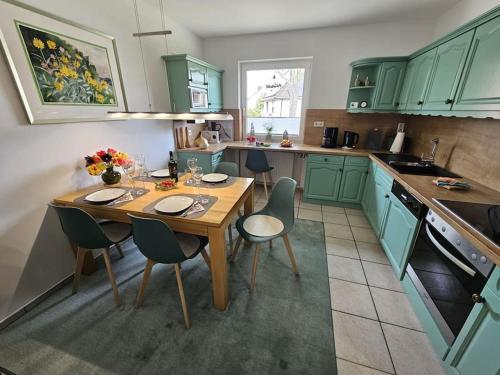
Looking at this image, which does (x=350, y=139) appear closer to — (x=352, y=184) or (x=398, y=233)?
(x=352, y=184)

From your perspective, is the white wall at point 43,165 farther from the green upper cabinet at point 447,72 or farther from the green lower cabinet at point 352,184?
the green upper cabinet at point 447,72

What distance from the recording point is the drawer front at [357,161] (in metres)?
2.89

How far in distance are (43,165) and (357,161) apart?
334cm

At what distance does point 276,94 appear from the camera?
144 inches

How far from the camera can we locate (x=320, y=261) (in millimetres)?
2094

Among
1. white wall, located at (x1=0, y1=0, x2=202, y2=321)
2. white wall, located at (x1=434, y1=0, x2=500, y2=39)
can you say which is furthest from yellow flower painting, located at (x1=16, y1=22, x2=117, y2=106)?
white wall, located at (x1=434, y1=0, x2=500, y2=39)

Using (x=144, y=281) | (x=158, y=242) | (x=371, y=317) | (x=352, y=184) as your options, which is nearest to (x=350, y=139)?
(x=352, y=184)

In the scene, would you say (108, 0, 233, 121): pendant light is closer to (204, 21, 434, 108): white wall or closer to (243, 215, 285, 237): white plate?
(243, 215, 285, 237): white plate

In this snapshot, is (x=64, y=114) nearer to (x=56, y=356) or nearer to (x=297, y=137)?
(x=56, y=356)

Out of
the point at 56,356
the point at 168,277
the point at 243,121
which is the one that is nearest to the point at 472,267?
the point at 168,277

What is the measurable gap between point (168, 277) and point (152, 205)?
767 mm

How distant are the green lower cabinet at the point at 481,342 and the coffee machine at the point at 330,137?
8.68 ft

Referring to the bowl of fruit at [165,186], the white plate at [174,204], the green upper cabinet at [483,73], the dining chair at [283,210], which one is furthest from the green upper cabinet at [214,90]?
the green upper cabinet at [483,73]

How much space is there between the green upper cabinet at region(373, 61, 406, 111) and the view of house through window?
115 cm
